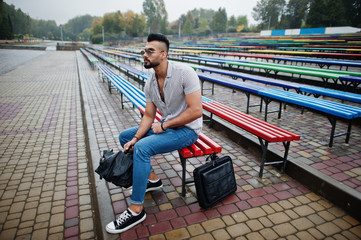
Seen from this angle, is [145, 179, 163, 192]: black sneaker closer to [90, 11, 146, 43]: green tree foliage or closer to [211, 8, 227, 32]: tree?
[90, 11, 146, 43]: green tree foliage

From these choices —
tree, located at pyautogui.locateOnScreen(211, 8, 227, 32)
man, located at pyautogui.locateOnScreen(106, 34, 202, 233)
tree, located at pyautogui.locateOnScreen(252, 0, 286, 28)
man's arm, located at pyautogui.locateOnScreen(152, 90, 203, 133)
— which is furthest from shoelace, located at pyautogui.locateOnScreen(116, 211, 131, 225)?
tree, located at pyautogui.locateOnScreen(211, 8, 227, 32)

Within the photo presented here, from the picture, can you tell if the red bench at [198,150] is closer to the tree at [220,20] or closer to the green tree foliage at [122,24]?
the green tree foliage at [122,24]

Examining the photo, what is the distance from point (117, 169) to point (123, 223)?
0.51 metres

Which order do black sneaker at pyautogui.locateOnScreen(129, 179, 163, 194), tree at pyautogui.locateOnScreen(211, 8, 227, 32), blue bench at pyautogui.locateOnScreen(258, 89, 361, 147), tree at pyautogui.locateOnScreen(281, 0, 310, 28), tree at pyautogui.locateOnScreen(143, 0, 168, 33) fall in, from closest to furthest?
black sneaker at pyautogui.locateOnScreen(129, 179, 163, 194) → blue bench at pyautogui.locateOnScreen(258, 89, 361, 147) → tree at pyautogui.locateOnScreen(281, 0, 310, 28) → tree at pyautogui.locateOnScreen(211, 8, 227, 32) → tree at pyautogui.locateOnScreen(143, 0, 168, 33)

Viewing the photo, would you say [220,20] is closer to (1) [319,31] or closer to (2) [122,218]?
(1) [319,31]

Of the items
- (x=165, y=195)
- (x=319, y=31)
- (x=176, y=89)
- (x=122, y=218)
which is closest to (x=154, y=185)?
(x=165, y=195)

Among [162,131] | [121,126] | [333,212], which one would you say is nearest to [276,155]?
[333,212]

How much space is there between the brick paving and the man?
0.21m

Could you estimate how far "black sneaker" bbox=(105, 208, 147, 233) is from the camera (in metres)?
2.19

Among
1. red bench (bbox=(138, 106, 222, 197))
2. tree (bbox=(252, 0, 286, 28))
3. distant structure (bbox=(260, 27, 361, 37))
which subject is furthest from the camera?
tree (bbox=(252, 0, 286, 28))

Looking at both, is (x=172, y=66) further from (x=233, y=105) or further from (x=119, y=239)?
(x=233, y=105)

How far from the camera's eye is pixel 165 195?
279 cm

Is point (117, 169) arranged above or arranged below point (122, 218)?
above

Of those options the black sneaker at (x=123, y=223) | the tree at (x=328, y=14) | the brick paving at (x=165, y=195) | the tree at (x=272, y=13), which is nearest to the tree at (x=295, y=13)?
the tree at (x=272, y=13)
